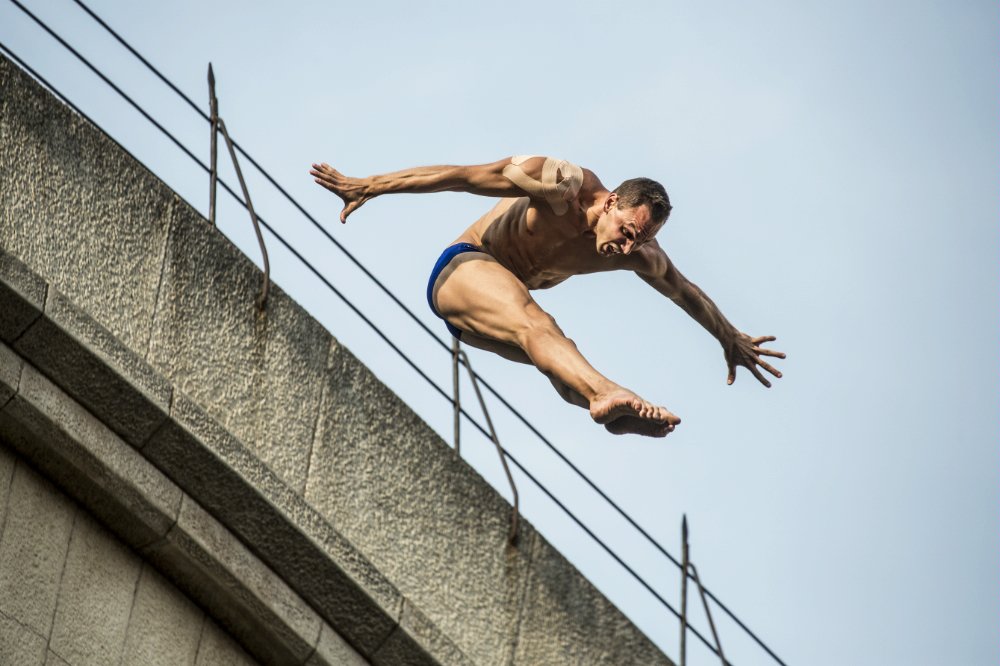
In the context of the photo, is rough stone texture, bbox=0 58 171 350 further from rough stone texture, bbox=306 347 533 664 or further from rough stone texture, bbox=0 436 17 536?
rough stone texture, bbox=306 347 533 664

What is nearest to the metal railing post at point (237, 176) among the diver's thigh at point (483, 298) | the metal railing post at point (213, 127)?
the metal railing post at point (213, 127)

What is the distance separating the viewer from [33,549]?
28.4ft

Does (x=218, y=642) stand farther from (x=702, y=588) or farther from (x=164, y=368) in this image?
(x=702, y=588)

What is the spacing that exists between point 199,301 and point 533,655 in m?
2.58

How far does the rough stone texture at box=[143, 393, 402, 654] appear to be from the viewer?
898 cm

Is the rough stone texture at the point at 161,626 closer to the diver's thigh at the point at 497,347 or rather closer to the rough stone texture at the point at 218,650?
the rough stone texture at the point at 218,650

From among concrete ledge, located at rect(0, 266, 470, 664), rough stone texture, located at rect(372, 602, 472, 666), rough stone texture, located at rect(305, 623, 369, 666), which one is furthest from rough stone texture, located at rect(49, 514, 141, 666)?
rough stone texture, located at rect(372, 602, 472, 666)

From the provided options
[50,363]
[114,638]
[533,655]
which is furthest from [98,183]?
[533,655]

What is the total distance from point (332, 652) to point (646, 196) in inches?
151

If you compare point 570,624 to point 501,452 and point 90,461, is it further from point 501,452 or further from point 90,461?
point 90,461

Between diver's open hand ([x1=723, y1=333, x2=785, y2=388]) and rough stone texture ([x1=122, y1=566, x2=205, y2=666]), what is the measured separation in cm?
529

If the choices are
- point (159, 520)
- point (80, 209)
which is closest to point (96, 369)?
point (159, 520)

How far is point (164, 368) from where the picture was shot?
909 centimetres

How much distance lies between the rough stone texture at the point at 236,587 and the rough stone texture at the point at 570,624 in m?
1.24
